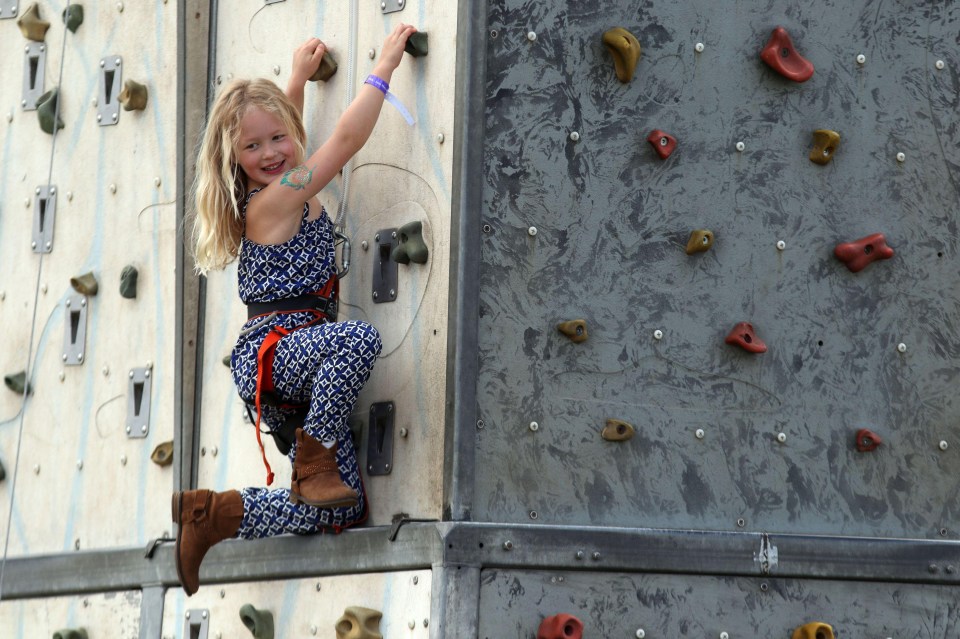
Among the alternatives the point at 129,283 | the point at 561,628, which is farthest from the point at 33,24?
the point at 561,628

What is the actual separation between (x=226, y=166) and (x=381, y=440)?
1114 mm

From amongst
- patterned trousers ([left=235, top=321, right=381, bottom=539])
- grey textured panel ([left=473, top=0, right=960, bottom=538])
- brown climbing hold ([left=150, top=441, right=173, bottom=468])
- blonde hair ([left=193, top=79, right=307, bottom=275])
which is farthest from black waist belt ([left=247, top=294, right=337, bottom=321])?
brown climbing hold ([left=150, top=441, right=173, bottom=468])

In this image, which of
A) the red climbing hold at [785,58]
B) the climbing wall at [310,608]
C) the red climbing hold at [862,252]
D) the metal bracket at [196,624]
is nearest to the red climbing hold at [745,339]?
the red climbing hold at [862,252]

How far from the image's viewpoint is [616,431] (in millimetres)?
6117

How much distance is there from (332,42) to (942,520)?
9.34 ft

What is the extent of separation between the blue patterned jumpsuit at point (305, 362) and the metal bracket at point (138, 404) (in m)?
0.96

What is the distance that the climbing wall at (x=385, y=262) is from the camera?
20.3 feet

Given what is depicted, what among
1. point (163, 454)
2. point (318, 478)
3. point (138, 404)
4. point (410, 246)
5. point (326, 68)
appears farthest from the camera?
point (138, 404)

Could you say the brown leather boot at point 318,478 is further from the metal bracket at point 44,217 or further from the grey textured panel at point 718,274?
the metal bracket at point 44,217

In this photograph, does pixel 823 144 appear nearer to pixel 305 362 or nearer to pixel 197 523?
pixel 305 362

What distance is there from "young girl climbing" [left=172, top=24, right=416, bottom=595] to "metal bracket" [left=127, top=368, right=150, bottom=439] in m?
0.95

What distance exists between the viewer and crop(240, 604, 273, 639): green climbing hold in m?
6.39

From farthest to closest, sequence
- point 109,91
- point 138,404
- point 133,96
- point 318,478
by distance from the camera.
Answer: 1. point 109,91
2. point 133,96
3. point 138,404
4. point 318,478

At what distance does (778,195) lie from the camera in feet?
21.1
